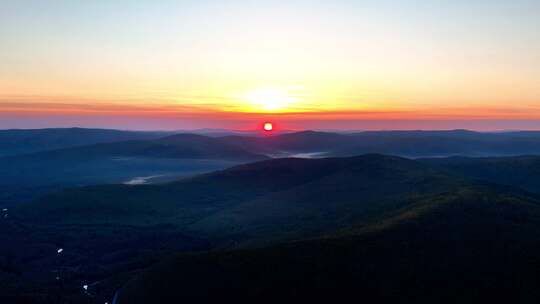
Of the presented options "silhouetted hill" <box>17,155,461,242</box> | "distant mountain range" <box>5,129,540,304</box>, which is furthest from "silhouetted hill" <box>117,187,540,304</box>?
"silhouetted hill" <box>17,155,461,242</box>

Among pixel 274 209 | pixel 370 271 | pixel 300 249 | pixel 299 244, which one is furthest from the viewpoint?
pixel 274 209

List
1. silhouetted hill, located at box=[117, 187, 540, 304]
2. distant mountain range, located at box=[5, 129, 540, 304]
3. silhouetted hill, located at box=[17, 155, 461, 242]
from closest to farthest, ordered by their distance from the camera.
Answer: silhouetted hill, located at box=[117, 187, 540, 304] < distant mountain range, located at box=[5, 129, 540, 304] < silhouetted hill, located at box=[17, 155, 461, 242]

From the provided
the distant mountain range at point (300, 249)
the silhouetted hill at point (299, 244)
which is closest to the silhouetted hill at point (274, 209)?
the silhouetted hill at point (299, 244)

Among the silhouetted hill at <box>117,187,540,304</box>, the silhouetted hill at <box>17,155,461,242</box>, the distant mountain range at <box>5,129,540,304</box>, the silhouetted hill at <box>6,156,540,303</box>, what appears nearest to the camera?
the silhouetted hill at <box>117,187,540,304</box>

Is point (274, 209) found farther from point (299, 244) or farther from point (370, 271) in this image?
point (370, 271)

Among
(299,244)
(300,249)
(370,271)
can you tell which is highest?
(299,244)

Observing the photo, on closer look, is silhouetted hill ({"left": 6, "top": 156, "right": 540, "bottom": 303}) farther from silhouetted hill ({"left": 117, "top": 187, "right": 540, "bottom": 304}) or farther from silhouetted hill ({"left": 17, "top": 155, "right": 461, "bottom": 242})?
silhouetted hill ({"left": 17, "top": 155, "right": 461, "bottom": 242})

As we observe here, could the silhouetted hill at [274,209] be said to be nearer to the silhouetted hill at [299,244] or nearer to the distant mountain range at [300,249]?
the silhouetted hill at [299,244]

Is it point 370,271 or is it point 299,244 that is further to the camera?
point 299,244

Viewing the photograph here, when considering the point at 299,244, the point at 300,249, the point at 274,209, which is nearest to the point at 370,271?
the point at 300,249

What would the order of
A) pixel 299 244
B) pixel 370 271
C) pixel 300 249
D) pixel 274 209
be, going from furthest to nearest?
pixel 274 209
pixel 299 244
pixel 300 249
pixel 370 271
